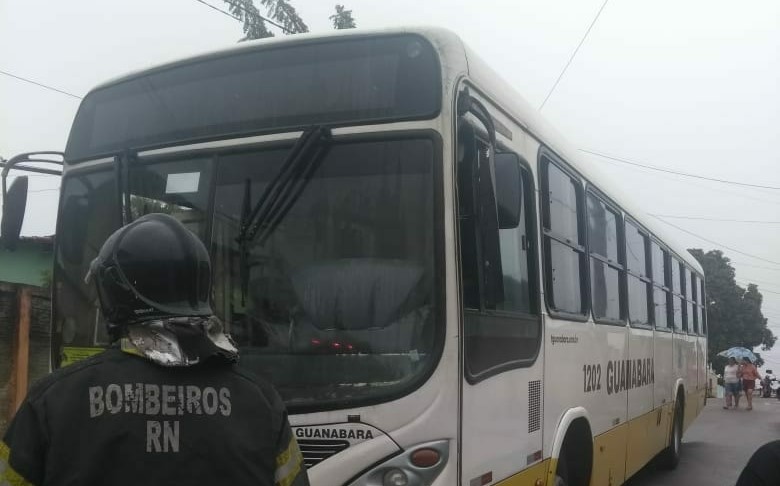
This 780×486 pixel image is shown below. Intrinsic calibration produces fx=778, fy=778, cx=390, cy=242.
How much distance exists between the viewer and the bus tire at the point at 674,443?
9.87m

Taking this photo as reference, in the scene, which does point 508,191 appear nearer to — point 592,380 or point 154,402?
point 154,402

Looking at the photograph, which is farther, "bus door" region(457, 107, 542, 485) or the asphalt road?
the asphalt road

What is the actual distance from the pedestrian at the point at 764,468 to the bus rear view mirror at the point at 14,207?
3.88 metres

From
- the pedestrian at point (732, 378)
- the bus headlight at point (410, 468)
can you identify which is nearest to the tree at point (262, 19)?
the bus headlight at point (410, 468)

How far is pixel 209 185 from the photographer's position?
3.72 meters

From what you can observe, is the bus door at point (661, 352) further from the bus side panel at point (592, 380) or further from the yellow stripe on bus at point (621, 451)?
the bus side panel at point (592, 380)

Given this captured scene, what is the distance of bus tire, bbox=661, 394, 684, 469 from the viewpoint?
32.4ft

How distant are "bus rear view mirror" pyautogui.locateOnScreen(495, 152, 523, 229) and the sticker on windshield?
145cm

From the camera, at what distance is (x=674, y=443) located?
10.0 metres

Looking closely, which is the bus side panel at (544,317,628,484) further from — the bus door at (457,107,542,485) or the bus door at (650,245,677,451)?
the bus door at (650,245,677,451)

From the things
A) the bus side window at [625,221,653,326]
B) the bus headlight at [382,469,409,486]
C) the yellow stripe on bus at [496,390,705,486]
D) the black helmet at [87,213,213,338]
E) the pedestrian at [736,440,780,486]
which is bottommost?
the yellow stripe on bus at [496,390,705,486]

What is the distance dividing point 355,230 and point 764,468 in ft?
6.13

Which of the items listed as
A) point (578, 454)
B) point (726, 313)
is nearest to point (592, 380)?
point (578, 454)

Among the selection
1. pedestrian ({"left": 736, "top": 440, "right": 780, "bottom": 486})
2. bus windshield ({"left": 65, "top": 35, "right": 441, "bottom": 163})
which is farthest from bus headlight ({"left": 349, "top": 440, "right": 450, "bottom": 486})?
bus windshield ({"left": 65, "top": 35, "right": 441, "bottom": 163})
